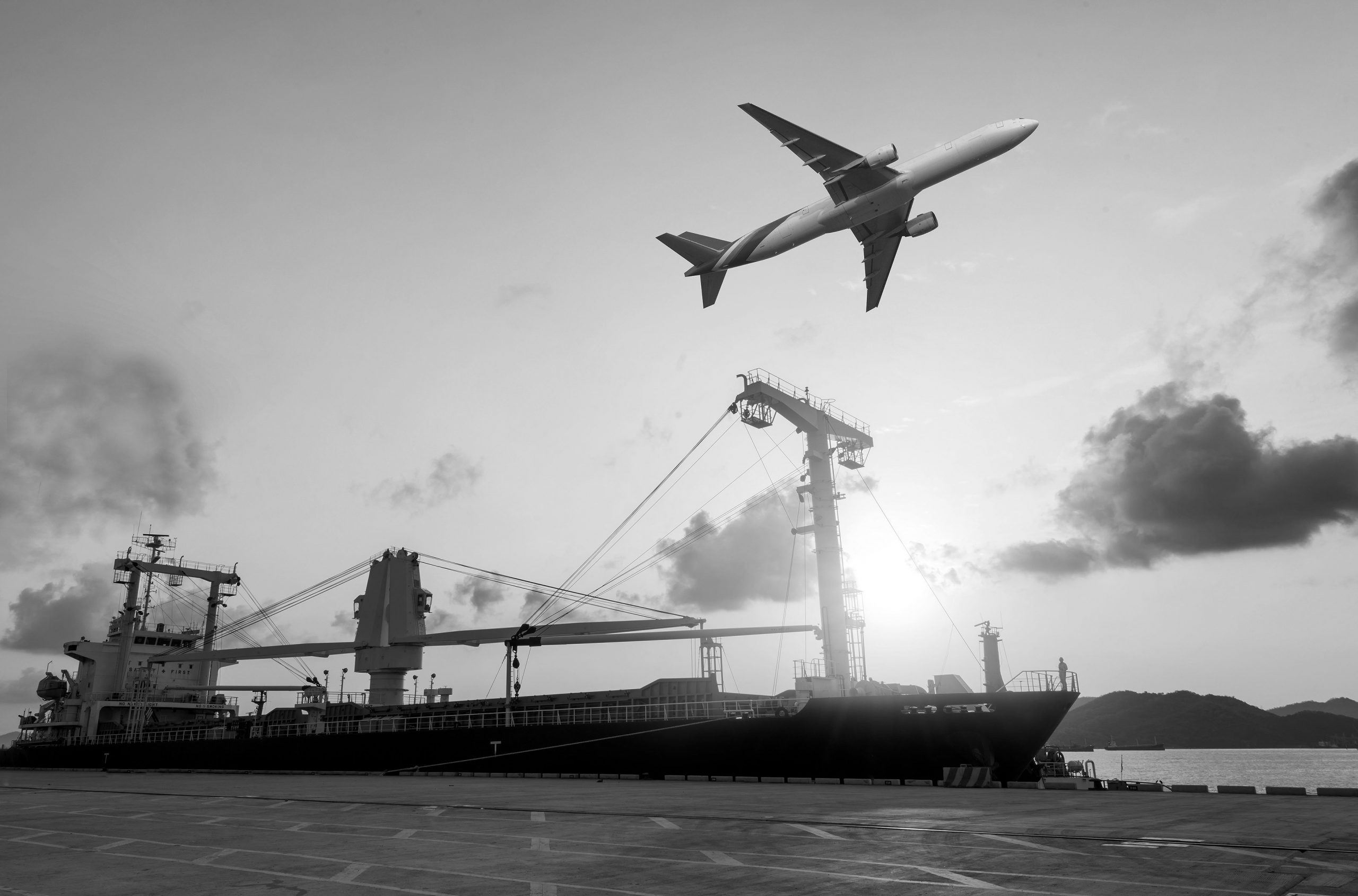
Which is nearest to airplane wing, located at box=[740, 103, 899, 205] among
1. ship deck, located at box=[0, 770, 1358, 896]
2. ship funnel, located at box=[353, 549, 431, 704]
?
ship deck, located at box=[0, 770, 1358, 896]

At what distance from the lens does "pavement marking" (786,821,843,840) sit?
1374cm

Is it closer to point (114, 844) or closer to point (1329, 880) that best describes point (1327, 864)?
point (1329, 880)

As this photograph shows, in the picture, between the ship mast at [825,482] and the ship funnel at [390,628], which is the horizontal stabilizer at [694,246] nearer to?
the ship mast at [825,482]

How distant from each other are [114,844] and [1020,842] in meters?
15.7

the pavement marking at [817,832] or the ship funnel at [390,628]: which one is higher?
the ship funnel at [390,628]

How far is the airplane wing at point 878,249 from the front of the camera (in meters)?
32.5

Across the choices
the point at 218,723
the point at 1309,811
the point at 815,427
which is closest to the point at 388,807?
the point at 1309,811

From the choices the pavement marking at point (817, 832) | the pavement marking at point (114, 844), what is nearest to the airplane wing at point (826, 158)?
the pavement marking at point (817, 832)

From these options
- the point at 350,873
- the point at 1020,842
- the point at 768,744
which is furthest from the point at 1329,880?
the point at 768,744

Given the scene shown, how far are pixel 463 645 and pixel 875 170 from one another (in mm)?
31642

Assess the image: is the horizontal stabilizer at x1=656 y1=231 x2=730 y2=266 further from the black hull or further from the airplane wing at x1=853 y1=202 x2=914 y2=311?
the black hull

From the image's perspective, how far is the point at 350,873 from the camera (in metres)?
11.5

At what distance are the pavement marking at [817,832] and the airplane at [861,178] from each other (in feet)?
69.6

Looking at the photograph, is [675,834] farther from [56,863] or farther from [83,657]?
[83,657]
